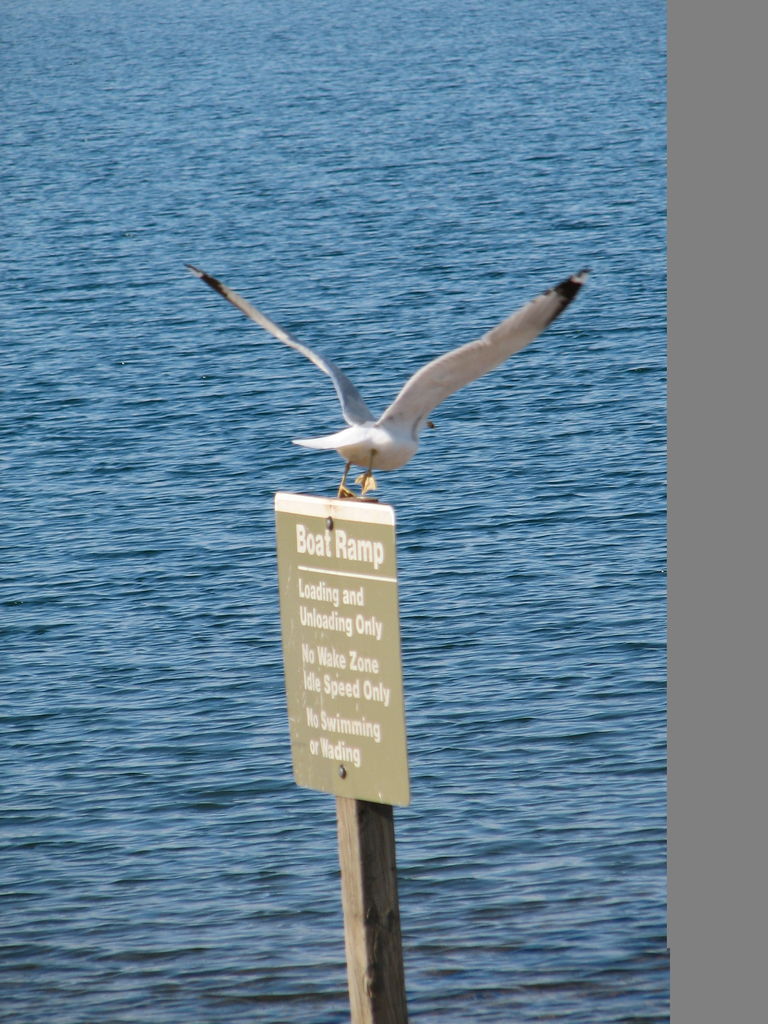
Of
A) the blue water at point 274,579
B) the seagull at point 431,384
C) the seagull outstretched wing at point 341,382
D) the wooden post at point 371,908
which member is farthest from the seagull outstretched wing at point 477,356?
the blue water at point 274,579

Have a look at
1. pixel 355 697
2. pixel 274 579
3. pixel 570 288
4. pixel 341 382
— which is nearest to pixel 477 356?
pixel 570 288

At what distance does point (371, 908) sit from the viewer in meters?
5.50

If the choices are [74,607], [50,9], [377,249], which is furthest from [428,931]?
[50,9]

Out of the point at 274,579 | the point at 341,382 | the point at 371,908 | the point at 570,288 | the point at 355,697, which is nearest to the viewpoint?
the point at 355,697

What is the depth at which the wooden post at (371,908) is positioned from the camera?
546 cm

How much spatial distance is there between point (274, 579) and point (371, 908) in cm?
902

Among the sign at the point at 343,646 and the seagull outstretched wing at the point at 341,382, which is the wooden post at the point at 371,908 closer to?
the sign at the point at 343,646

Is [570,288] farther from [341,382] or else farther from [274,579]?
[274,579]

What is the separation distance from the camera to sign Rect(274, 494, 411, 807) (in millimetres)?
5191

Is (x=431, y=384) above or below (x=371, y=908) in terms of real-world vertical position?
above

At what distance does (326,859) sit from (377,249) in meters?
20.0

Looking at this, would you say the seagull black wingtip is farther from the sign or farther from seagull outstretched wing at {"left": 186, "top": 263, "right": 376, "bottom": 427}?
the sign

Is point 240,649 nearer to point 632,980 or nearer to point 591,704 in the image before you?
point 591,704

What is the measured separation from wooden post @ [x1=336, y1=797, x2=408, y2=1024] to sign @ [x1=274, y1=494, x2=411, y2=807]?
0.36 ft
